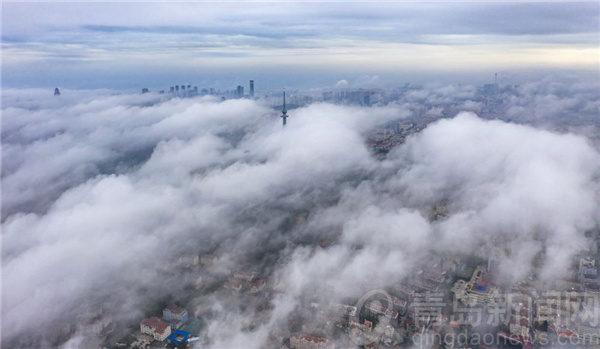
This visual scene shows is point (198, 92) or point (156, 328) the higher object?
point (198, 92)

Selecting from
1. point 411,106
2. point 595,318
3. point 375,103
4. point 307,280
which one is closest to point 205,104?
point 375,103

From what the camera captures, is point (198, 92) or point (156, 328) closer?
point (156, 328)

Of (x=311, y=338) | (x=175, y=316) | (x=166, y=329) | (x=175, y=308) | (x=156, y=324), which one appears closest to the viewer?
(x=311, y=338)

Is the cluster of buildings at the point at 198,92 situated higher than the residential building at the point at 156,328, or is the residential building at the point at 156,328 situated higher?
the cluster of buildings at the point at 198,92

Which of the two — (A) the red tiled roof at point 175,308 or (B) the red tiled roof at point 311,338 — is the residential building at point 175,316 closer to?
(A) the red tiled roof at point 175,308

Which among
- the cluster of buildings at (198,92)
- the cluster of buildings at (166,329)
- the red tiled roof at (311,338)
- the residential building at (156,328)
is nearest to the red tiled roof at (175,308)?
A: the cluster of buildings at (166,329)

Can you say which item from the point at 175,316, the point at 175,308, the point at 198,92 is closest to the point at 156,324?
the point at 175,316

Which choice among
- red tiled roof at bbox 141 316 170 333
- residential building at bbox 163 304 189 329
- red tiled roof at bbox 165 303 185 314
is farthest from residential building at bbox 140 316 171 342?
red tiled roof at bbox 165 303 185 314

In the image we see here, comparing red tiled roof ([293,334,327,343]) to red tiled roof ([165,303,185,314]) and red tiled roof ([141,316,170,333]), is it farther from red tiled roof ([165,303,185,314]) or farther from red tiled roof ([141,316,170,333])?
red tiled roof ([141,316,170,333])

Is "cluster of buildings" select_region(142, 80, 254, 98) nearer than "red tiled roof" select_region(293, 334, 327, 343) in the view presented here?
No

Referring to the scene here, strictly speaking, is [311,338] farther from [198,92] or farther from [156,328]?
[198,92]

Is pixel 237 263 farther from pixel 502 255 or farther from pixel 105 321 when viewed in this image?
pixel 502 255
